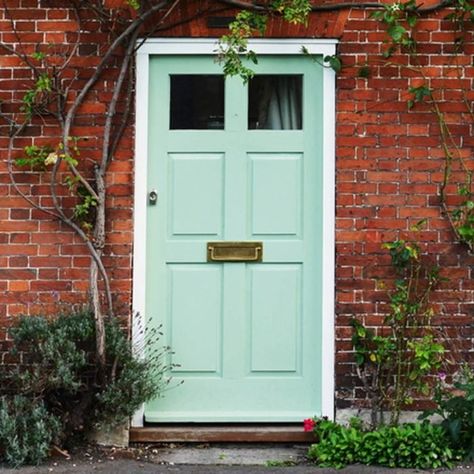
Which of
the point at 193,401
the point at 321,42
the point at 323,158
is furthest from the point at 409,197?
the point at 193,401

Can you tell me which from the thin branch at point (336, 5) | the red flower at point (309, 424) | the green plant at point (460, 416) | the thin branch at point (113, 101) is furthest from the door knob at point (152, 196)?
the green plant at point (460, 416)

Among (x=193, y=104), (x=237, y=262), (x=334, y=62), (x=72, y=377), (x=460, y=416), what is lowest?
(x=460, y=416)

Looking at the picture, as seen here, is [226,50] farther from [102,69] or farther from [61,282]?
[61,282]

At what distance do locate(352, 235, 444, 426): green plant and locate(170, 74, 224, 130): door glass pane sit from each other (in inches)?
56.4

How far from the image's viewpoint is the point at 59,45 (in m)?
5.93

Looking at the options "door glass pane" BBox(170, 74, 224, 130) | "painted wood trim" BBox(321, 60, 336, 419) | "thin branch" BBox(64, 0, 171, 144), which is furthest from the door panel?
"thin branch" BBox(64, 0, 171, 144)

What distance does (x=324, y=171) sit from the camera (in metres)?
5.96

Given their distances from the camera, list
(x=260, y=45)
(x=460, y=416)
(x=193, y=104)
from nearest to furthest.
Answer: (x=460, y=416) < (x=260, y=45) < (x=193, y=104)

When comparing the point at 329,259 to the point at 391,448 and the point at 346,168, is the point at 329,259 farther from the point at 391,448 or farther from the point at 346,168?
the point at 391,448

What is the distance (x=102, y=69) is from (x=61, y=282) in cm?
141

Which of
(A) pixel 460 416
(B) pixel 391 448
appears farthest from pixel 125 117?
(A) pixel 460 416

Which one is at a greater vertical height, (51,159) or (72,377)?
(51,159)

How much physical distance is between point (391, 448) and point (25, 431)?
7.08 feet

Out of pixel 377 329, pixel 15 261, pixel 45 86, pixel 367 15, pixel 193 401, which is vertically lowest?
pixel 193 401
